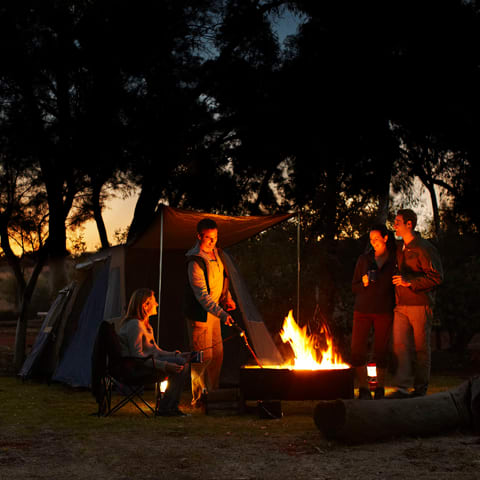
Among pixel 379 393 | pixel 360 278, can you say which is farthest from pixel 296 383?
pixel 360 278

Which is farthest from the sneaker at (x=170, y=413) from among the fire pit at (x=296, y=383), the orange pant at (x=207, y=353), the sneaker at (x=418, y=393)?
the sneaker at (x=418, y=393)

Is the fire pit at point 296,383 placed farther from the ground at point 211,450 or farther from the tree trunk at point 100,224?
the tree trunk at point 100,224

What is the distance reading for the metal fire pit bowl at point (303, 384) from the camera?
6164mm

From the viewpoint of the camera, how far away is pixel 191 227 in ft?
27.7

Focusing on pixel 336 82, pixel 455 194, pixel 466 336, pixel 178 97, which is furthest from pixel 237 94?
pixel 466 336

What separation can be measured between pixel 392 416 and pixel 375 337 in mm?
1651

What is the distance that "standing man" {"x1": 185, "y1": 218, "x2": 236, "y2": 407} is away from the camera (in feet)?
22.2

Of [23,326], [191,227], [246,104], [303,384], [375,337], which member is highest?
[246,104]

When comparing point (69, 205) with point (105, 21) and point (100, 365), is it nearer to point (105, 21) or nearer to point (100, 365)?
point (105, 21)

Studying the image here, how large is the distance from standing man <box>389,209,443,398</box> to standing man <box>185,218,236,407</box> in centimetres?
158

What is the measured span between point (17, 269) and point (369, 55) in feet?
27.5

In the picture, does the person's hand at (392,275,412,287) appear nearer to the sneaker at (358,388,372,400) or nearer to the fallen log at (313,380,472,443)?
the sneaker at (358,388,372,400)

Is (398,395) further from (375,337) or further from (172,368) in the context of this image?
(172,368)

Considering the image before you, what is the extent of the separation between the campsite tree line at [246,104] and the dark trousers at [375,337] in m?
5.05
